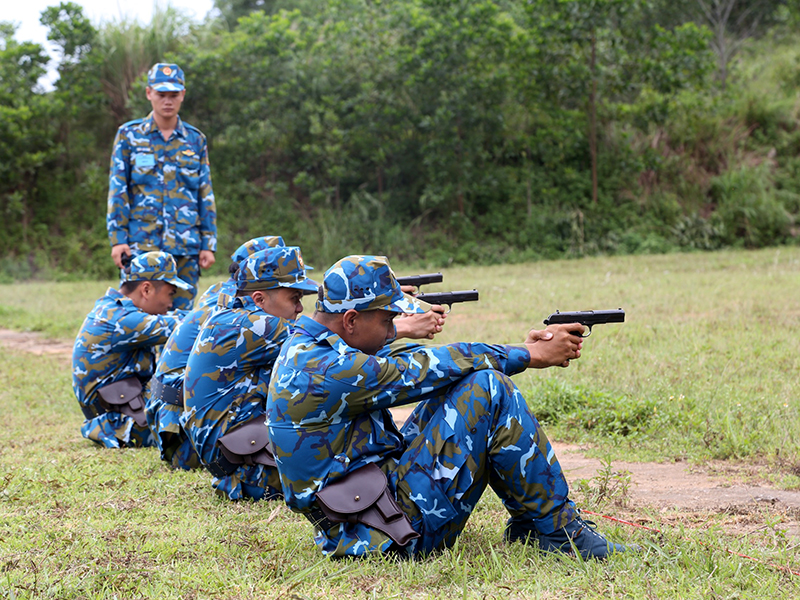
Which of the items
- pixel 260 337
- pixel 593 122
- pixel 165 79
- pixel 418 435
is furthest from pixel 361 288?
pixel 593 122

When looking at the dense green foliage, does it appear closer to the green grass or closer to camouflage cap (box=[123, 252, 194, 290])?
the green grass

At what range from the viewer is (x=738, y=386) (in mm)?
5707

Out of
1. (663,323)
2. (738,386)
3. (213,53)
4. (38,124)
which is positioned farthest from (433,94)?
(738,386)

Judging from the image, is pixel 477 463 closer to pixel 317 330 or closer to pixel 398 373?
pixel 398 373

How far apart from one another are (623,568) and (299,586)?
111 centimetres

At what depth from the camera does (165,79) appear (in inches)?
261

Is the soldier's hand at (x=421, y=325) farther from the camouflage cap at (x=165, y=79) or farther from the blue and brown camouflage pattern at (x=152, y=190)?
the camouflage cap at (x=165, y=79)

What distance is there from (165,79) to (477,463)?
470cm

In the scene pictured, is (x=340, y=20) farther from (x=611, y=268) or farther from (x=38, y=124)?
(x=611, y=268)

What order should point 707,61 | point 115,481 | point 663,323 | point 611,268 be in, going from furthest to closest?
point 707,61 → point 611,268 → point 663,323 → point 115,481

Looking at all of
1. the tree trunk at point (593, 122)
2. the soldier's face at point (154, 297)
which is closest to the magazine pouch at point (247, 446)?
the soldier's face at point (154, 297)

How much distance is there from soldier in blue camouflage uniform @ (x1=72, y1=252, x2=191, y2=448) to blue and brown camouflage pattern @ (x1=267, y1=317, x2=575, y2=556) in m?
2.47

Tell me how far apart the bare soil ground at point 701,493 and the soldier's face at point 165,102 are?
4026mm

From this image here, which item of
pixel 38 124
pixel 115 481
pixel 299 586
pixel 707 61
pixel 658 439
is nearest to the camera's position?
pixel 299 586
